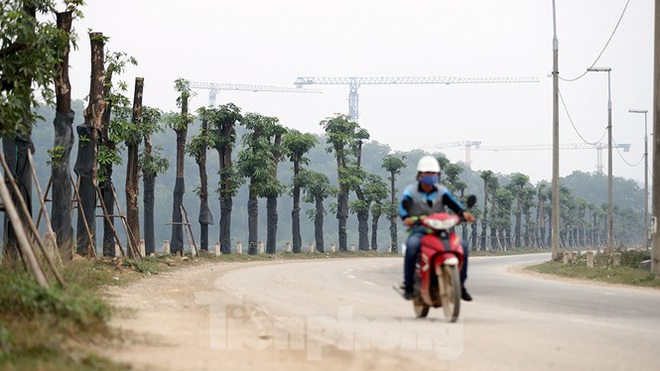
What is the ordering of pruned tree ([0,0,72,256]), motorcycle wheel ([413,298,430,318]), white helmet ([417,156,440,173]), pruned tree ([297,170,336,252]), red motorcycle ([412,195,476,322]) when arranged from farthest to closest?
pruned tree ([297,170,336,252]) → pruned tree ([0,0,72,256]) → motorcycle wheel ([413,298,430,318]) → white helmet ([417,156,440,173]) → red motorcycle ([412,195,476,322])

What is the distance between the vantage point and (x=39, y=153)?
5305 inches

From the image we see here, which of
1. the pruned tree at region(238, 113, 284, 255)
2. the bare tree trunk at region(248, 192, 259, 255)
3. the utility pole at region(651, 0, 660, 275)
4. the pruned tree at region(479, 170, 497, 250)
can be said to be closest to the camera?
the utility pole at region(651, 0, 660, 275)

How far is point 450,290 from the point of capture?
12398 mm

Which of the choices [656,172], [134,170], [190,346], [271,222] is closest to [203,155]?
[134,170]

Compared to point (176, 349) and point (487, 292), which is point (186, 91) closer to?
point (487, 292)

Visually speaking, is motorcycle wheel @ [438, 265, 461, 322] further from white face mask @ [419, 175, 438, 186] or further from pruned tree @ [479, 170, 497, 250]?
pruned tree @ [479, 170, 497, 250]

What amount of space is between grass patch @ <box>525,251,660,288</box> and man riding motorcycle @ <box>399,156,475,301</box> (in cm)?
1588

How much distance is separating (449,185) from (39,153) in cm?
5862

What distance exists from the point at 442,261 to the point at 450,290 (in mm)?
431

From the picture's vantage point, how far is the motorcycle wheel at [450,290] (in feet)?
39.9

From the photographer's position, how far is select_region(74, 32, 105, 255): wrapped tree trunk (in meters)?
31.6

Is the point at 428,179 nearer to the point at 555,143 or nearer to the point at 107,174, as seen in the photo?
the point at 107,174

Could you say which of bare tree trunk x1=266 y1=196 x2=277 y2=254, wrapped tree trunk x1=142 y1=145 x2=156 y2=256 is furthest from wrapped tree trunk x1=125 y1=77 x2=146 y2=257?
bare tree trunk x1=266 y1=196 x2=277 y2=254

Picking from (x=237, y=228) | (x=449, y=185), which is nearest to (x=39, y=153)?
(x=237, y=228)
